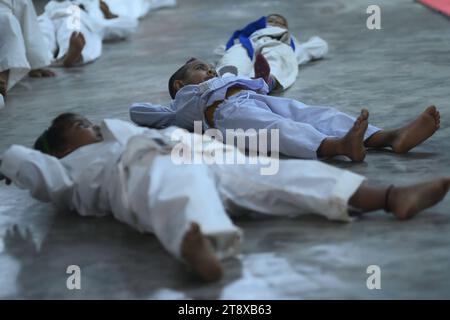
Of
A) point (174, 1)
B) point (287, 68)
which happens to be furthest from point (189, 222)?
point (174, 1)

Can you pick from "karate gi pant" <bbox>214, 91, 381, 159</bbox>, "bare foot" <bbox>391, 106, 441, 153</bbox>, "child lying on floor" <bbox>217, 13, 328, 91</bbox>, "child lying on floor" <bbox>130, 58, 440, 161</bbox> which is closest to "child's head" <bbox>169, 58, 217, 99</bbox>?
"child lying on floor" <bbox>130, 58, 440, 161</bbox>

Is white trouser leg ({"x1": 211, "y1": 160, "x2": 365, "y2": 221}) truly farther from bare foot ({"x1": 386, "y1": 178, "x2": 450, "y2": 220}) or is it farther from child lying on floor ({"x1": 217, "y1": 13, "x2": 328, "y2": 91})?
child lying on floor ({"x1": 217, "y1": 13, "x2": 328, "y2": 91})

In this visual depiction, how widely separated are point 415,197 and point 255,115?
2.72 feet

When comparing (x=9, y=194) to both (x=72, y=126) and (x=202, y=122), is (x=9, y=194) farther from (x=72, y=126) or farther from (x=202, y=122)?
(x=202, y=122)

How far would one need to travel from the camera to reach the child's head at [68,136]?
2.52 meters

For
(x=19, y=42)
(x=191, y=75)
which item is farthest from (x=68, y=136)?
(x=19, y=42)

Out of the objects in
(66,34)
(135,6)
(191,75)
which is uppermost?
(191,75)

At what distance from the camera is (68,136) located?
8.27 feet

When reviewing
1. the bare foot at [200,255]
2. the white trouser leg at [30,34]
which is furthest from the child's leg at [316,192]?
the white trouser leg at [30,34]

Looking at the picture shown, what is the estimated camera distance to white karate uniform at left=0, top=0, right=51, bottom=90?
13.8 ft

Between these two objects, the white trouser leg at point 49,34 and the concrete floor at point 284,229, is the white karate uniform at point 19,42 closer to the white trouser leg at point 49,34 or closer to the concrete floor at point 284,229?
the concrete floor at point 284,229

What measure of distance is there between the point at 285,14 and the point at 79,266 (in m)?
4.34

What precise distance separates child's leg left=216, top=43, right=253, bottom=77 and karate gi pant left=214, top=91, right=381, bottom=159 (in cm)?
93

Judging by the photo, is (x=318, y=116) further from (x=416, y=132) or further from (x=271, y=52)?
(x=271, y=52)
